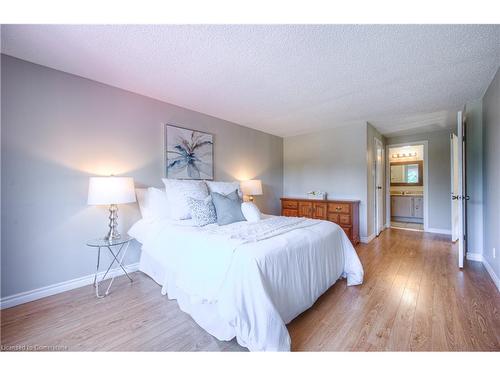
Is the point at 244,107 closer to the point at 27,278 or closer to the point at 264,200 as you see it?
the point at 264,200

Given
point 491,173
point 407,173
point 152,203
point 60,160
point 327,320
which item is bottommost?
point 327,320

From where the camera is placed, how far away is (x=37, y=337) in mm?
1534

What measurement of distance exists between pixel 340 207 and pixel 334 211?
0.13 meters

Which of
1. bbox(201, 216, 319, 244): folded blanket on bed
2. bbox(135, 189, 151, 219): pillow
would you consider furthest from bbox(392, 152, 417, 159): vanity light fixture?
bbox(135, 189, 151, 219): pillow

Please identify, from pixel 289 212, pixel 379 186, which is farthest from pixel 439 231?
pixel 289 212

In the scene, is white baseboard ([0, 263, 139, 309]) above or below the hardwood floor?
above

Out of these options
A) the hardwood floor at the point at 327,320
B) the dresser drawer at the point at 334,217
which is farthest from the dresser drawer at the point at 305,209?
the hardwood floor at the point at 327,320

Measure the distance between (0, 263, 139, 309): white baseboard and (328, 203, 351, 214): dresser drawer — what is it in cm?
343

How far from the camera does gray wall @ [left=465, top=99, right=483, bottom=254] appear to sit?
296 centimetres

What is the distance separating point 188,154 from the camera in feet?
10.5

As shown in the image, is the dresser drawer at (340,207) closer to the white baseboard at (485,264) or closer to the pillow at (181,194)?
the white baseboard at (485,264)

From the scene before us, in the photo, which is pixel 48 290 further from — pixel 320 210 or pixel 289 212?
pixel 320 210

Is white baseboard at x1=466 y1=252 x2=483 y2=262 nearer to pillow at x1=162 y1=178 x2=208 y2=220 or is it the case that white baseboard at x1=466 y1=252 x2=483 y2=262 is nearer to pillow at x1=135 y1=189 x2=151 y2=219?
pillow at x1=162 y1=178 x2=208 y2=220

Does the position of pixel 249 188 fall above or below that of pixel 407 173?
below
